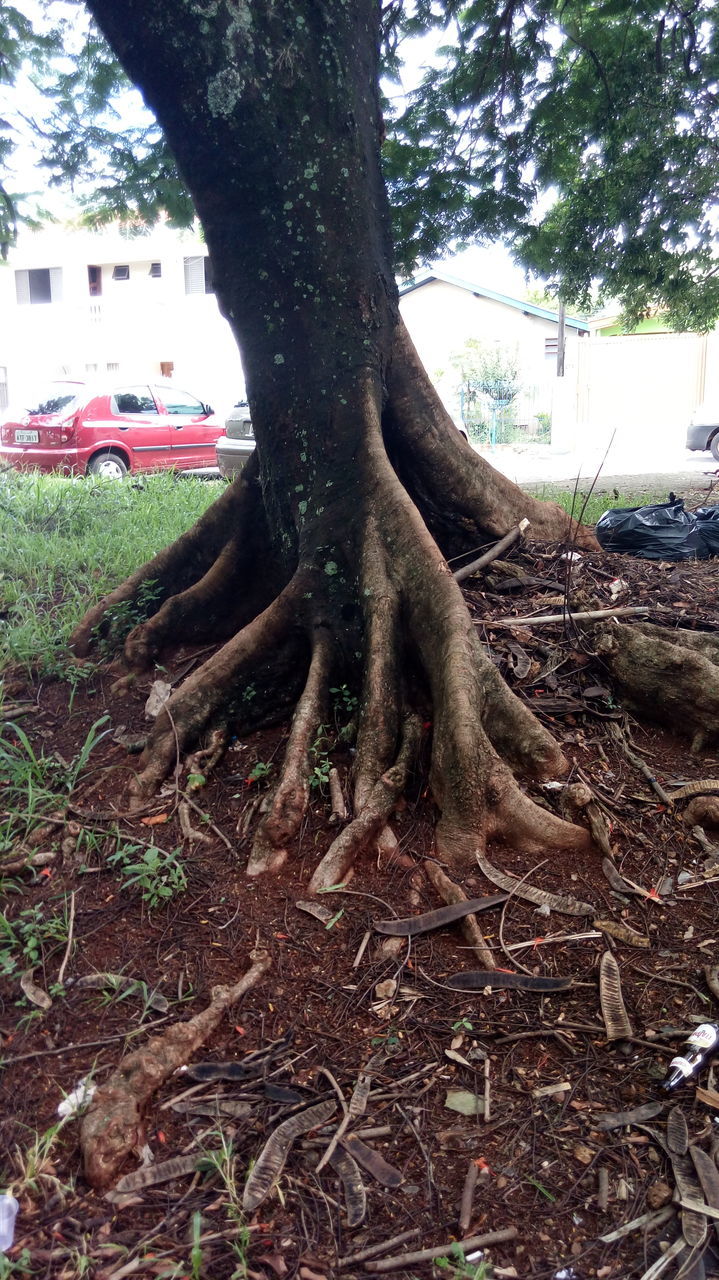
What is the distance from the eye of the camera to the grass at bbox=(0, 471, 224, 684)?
210 inches

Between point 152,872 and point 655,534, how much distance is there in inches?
170

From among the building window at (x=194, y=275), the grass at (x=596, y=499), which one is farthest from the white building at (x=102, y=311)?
the grass at (x=596, y=499)

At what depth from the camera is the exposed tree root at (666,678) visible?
3824 millimetres

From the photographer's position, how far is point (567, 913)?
3080mm

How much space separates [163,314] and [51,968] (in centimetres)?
2981

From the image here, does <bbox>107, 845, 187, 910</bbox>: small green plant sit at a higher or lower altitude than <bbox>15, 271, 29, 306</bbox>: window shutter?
lower

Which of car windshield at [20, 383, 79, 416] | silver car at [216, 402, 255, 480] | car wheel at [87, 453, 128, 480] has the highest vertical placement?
car windshield at [20, 383, 79, 416]

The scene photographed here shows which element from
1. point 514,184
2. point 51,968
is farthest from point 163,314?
point 51,968

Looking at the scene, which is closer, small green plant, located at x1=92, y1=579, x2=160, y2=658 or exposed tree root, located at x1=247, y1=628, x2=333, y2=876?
exposed tree root, located at x1=247, y1=628, x2=333, y2=876

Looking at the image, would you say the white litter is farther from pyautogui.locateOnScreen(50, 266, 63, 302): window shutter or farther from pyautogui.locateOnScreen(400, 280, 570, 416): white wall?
pyautogui.locateOnScreen(50, 266, 63, 302): window shutter

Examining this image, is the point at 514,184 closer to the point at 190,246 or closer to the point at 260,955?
the point at 260,955

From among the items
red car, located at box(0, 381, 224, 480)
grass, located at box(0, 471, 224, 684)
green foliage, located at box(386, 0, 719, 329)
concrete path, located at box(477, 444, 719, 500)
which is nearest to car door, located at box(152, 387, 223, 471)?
red car, located at box(0, 381, 224, 480)

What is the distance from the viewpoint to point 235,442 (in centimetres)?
1334

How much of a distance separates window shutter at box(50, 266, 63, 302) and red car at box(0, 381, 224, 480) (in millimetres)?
18525
